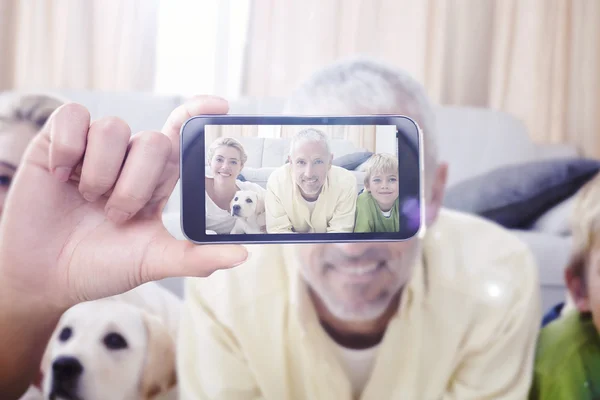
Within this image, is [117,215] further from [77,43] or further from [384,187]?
[77,43]

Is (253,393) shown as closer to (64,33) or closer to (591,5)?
(64,33)

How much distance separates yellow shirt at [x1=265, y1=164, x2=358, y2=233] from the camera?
1.32 feet

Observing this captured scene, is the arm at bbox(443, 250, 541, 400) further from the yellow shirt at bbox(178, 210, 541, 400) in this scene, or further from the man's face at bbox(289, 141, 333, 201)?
the man's face at bbox(289, 141, 333, 201)

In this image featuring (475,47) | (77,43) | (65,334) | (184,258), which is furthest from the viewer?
(475,47)

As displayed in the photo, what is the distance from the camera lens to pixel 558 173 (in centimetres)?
68

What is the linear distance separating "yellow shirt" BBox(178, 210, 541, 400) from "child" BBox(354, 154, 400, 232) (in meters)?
0.20

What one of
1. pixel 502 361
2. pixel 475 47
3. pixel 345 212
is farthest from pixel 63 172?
pixel 475 47

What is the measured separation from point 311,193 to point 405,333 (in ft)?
0.99

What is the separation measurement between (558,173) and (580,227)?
9cm

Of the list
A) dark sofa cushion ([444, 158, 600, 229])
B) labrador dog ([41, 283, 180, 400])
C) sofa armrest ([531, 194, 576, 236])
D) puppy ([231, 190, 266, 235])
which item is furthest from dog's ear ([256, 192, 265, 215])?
sofa armrest ([531, 194, 576, 236])

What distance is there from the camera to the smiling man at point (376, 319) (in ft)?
1.92

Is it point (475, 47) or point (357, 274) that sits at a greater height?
point (475, 47)

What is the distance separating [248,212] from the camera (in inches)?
15.9

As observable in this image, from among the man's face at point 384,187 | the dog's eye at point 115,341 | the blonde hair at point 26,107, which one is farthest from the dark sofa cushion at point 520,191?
the blonde hair at point 26,107
